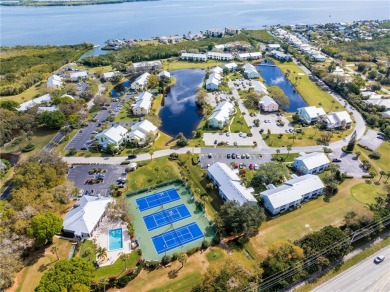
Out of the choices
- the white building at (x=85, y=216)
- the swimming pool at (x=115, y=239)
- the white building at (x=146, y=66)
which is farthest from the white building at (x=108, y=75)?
the swimming pool at (x=115, y=239)

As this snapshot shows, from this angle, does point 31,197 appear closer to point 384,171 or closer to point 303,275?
point 303,275

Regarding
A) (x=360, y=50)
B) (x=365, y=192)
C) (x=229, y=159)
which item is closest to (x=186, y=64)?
(x=229, y=159)

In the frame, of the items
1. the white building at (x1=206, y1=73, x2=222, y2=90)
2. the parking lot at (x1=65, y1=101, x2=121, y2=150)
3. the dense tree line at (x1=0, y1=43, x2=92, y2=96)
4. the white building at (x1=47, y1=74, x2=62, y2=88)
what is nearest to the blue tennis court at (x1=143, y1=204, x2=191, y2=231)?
the parking lot at (x1=65, y1=101, x2=121, y2=150)

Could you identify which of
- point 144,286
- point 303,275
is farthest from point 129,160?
point 303,275

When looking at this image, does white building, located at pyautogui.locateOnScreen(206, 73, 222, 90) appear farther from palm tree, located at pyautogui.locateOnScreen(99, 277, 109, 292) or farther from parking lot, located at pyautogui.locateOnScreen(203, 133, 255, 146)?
palm tree, located at pyautogui.locateOnScreen(99, 277, 109, 292)

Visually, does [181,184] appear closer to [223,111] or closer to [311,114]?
[223,111]

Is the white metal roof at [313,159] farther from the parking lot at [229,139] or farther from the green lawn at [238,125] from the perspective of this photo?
the green lawn at [238,125]
